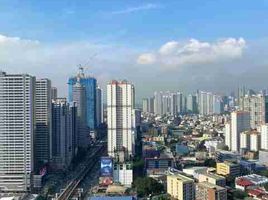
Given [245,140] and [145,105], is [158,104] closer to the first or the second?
[145,105]

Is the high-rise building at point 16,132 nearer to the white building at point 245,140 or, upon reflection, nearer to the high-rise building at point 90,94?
the white building at point 245,140

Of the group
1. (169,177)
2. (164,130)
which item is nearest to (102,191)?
(169,177)

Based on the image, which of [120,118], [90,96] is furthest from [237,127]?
[90,96]

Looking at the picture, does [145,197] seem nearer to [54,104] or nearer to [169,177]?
[169,177]

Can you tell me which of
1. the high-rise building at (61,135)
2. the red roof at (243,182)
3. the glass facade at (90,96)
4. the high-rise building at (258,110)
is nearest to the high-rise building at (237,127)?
the high-rise building at (258,110)

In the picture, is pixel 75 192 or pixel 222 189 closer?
pixel 222 189

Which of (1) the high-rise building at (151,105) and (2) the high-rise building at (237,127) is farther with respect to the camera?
(1) the high-rise building at (151,105)
